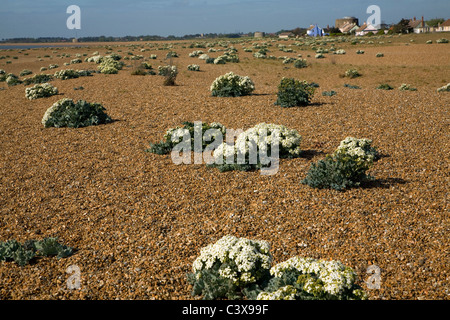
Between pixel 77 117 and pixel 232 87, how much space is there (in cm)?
684

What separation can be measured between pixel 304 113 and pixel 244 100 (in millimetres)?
3415

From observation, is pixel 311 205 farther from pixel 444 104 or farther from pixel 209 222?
pixel 444 104

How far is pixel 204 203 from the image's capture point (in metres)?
7.68

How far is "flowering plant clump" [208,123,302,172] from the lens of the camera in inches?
364

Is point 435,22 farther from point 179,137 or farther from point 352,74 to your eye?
point 179,137

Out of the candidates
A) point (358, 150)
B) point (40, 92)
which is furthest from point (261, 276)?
point (40, 92)

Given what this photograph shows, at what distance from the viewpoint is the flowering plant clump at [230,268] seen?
4.64 meters

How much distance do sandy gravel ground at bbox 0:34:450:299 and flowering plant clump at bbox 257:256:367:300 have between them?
93 cm

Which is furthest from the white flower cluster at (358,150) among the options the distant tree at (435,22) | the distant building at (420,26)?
the distant tree at (435,22)

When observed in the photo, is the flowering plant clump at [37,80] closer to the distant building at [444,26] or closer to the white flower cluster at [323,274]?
the white flower cluster at [323,274]

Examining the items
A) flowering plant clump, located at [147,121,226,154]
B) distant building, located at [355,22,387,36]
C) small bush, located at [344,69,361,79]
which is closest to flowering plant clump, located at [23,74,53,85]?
flowering plant clump, located at [147,121,226,154]

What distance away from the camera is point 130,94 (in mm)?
19438

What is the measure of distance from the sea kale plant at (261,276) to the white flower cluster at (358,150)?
13.6ft
